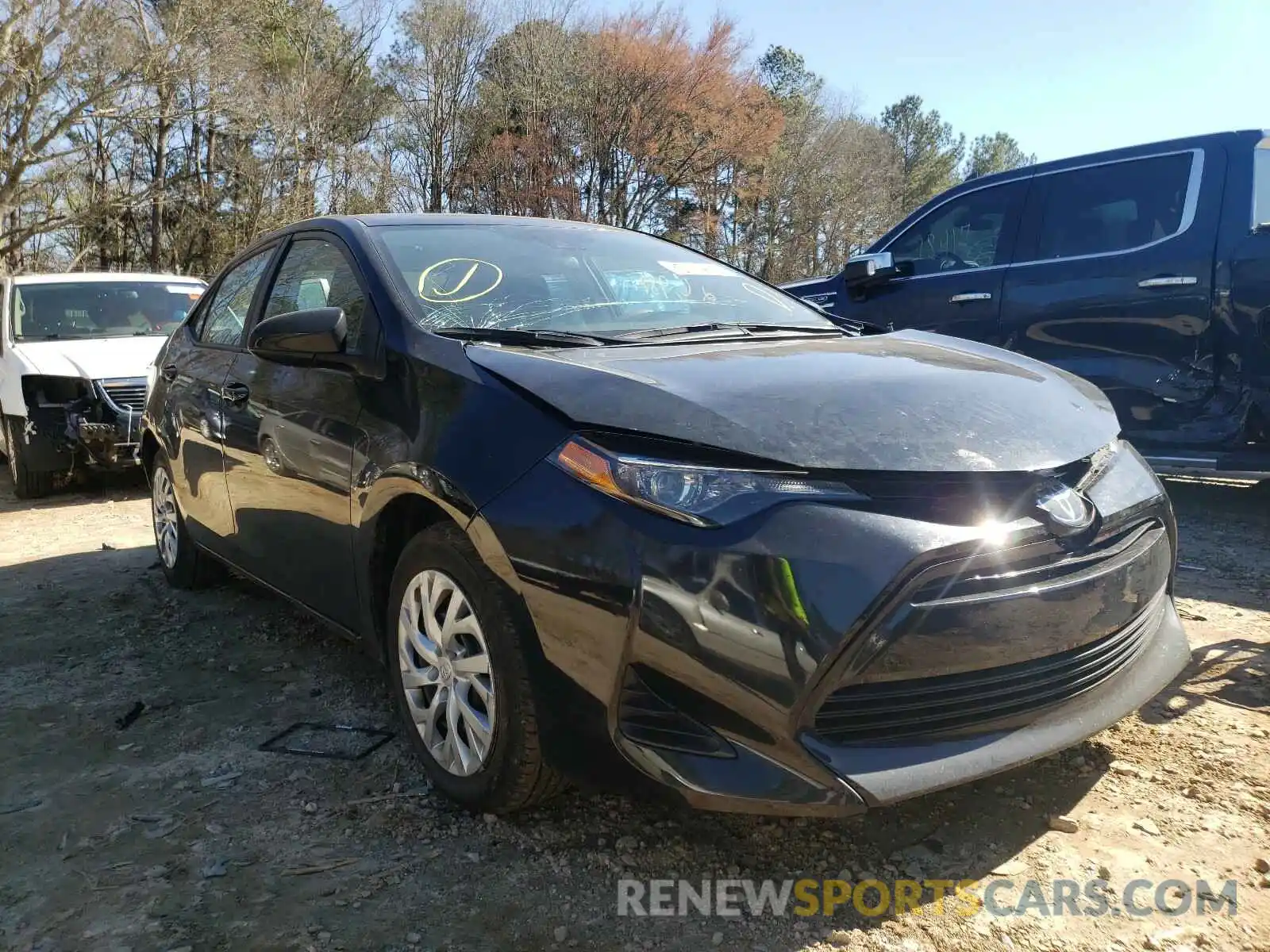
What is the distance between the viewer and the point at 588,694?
197 centimetres

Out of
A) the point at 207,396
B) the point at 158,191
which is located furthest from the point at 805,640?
the point at 158,191

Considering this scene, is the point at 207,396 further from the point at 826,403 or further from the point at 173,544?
the point at 826,403

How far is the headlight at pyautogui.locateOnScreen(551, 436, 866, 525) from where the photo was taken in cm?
190

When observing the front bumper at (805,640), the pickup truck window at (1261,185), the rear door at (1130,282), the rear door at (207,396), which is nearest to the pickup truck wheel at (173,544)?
the rear door at (207,396)

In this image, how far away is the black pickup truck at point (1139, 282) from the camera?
4727 mm

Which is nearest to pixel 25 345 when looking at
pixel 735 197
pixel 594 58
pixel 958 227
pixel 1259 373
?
pixel 958 227

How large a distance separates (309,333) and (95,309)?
6.50 metres

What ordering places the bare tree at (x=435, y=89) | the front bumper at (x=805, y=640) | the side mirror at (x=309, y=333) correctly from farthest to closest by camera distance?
the bare tree at (x=435, y=89)
the side mirror at (x=309, y=333)
the front bumper at (x=805, y=640)

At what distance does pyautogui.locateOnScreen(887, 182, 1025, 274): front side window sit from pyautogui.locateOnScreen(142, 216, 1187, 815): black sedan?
10.5 ft

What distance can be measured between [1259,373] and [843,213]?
30.7 metres

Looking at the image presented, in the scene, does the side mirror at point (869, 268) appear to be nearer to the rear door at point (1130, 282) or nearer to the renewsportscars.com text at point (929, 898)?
the rear door at point (1130, 282)

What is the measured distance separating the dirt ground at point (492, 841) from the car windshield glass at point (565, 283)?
1.37 metres

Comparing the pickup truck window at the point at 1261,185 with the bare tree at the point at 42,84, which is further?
the bare tree at the point at 42,84

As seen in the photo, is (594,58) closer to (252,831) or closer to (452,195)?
(452,195)
